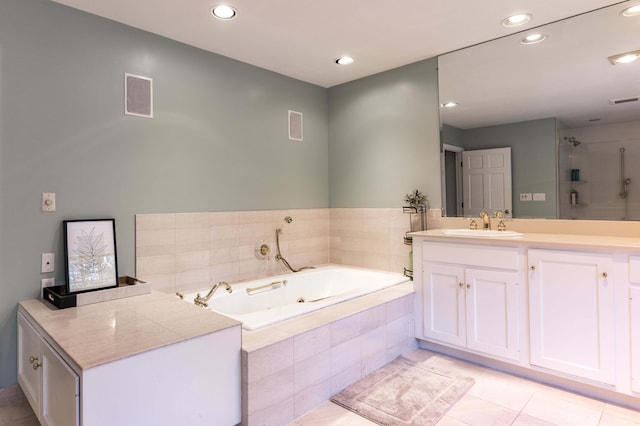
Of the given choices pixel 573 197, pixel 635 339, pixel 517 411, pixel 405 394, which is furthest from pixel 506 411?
pixel 573 197

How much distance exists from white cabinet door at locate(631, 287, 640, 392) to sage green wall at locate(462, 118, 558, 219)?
81cm

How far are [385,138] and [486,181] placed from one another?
3.49 ft

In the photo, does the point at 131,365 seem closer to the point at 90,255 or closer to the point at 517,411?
the point at 90,255

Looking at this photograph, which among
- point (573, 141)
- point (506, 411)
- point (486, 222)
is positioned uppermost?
point (573, 141)

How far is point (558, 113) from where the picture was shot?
2.73 meters

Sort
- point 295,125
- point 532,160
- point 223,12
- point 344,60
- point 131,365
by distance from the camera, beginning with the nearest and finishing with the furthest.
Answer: point 131,365 → point 223,12 → point 532,160 → point 344,60 → point 295,125

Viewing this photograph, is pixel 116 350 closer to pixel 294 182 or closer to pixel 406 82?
pixel 294 182

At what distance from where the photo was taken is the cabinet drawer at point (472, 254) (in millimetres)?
2498

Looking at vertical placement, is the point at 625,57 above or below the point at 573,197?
above

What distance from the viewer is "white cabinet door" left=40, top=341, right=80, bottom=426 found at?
1.44m

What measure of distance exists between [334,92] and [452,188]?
172 cm

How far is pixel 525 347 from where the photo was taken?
244 centimetres

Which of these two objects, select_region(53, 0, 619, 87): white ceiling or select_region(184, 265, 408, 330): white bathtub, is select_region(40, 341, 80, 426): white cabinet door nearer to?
select_region(184, 265, 408, 330): white bathtub

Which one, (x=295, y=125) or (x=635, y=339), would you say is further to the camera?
(x=295, y=125)
